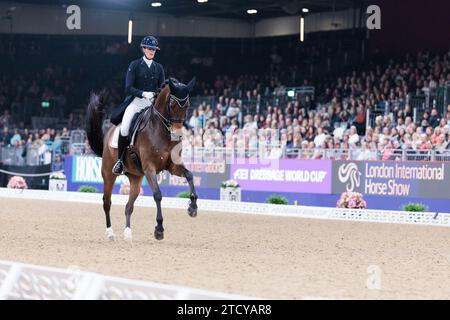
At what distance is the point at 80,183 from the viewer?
78.8 feet

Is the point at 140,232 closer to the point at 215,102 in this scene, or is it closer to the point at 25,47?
the point at 215,102

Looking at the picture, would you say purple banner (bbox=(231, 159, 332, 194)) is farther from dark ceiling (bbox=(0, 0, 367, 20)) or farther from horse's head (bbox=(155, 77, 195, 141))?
dark ceiling (bbox=(0, 0, 367, 20))

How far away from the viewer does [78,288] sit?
5703 mm

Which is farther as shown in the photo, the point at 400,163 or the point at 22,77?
the point at 22,77

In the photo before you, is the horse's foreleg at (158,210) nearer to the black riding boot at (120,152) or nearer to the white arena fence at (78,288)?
the black riding boot at (120,152)

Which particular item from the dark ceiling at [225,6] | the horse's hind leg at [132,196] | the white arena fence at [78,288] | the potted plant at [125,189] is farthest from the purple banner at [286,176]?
the white arena fence at [78,288]

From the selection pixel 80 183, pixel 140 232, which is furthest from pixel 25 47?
pixel 140 232

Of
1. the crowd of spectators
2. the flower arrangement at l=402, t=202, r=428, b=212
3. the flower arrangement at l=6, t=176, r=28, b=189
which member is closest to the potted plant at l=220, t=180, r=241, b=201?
the crowd of spectators

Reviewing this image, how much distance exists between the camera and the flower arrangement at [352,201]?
1781 cm

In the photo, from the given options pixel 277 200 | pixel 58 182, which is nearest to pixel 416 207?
pixel 277 200

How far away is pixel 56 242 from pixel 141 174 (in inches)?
63.1

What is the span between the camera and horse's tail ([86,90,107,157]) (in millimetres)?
12484

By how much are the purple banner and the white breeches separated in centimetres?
829

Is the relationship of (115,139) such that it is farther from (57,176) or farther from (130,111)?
(57,176)
